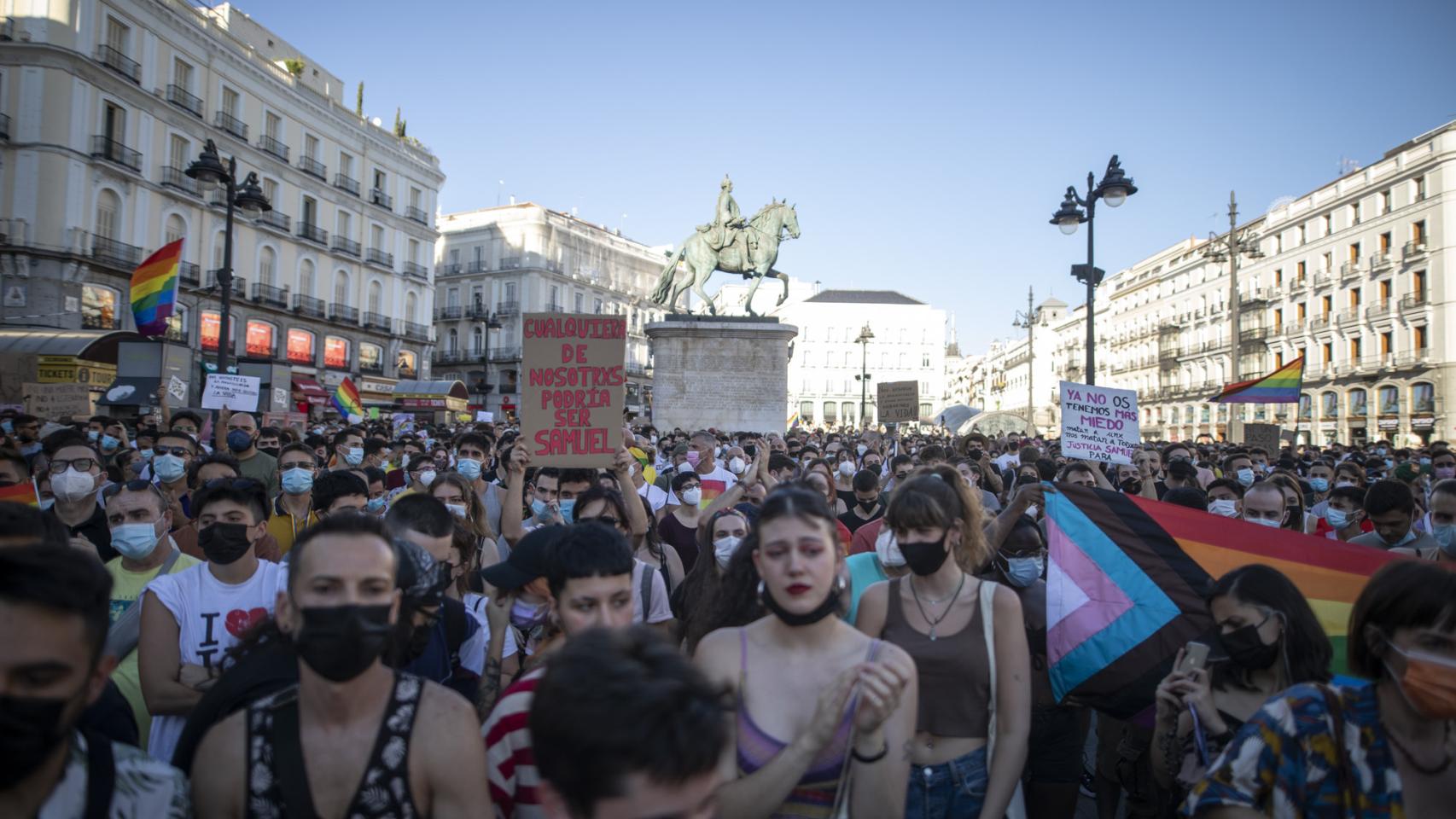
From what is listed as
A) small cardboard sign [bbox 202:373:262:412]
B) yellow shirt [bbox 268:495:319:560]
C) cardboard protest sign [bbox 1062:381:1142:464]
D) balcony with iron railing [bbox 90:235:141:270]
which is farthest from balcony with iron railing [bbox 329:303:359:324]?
cardboard protest sign [bbox 1062:381:1142:464]

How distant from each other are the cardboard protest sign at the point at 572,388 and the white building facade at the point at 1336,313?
89.7ft

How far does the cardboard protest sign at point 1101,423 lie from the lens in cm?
822

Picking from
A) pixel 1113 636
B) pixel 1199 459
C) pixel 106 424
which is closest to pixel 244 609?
pixel 1113 636

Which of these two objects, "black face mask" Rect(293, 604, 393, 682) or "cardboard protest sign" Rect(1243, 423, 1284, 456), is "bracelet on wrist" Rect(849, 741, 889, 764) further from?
"cardboard protest sign" Rect(1243, 423, 1284, 456)

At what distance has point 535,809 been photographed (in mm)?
2178

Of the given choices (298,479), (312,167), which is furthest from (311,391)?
(298,479)

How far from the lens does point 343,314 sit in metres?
41.8

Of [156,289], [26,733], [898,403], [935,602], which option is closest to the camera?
[26,733]

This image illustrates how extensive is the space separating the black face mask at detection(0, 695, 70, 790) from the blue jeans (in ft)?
7.64

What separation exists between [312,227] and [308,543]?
4323 centimetres

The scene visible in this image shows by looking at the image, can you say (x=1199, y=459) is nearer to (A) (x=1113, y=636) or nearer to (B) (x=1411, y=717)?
(A) (x=1113, y=636)

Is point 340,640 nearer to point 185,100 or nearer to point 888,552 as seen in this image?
point 888,552

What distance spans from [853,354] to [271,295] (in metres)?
63.5

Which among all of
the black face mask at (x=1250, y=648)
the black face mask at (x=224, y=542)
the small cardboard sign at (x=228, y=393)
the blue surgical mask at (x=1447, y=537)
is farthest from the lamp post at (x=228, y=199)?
the blue surgical mask at (x=1447, y=537)
